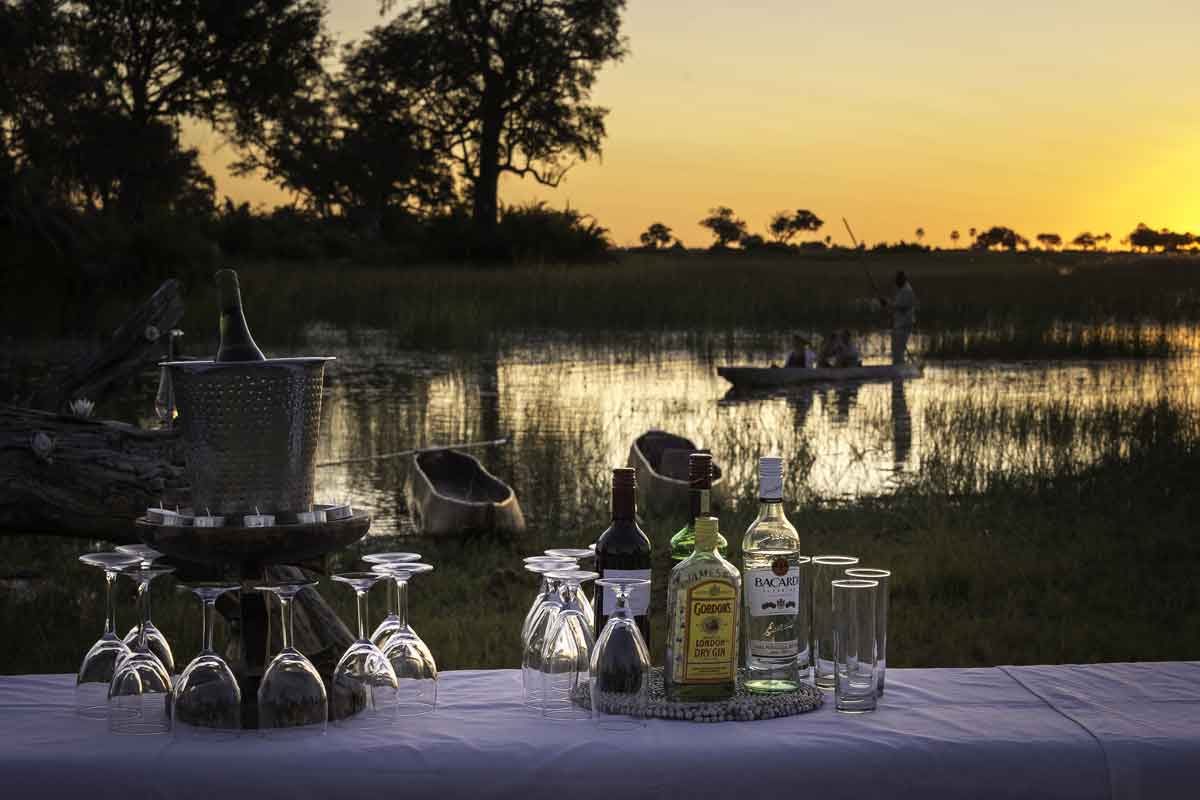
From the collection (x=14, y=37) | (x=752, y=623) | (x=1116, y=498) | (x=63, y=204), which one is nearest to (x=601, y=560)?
(x=752, y=623)

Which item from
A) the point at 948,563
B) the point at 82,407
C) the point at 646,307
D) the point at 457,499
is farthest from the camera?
the point at 646,307

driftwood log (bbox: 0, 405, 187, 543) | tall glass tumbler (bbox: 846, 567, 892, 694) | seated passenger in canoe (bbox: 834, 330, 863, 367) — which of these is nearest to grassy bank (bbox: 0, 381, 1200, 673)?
driftwood log (bbox: 0, 405, 187, 543)

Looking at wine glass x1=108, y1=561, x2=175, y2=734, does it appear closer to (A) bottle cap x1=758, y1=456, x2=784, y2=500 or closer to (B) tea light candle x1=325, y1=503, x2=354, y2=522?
(B) tea light candle x1=325, y1=503, x2=354, y2=522

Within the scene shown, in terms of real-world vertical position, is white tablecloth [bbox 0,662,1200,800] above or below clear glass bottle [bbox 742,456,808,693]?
below

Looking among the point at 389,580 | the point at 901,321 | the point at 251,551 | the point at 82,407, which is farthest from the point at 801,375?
the point at 251,551

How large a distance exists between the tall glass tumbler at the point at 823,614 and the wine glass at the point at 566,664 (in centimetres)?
43

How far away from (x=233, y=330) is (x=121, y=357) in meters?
6.78

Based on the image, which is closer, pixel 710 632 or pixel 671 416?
pixel 710 632

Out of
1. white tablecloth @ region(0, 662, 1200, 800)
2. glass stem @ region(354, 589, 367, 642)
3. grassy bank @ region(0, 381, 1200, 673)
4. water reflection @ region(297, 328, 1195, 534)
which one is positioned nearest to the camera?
white tablecloth @ region(0, 662, 1200, 800)

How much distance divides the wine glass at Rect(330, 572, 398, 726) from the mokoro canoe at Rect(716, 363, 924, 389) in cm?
1880

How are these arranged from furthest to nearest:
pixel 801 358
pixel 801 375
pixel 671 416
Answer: pixel 801 358 < pixel 801 375 < pixel 671 416

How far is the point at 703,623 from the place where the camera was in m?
2.62

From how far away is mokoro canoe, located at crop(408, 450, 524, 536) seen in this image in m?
10.2

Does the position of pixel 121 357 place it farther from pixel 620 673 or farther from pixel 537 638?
pixel 620 673
